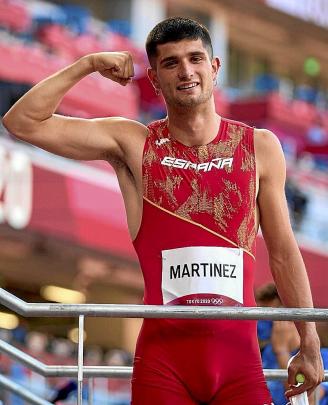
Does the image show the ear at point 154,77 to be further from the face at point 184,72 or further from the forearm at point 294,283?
the forearm at point 294,283

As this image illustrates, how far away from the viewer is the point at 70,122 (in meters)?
4.59

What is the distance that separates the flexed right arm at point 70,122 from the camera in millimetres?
4523

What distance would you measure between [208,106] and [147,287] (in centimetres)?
63

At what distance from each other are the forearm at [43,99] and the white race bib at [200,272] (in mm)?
622

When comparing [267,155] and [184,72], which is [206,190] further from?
[184,72]

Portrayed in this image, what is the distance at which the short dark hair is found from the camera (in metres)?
4.46

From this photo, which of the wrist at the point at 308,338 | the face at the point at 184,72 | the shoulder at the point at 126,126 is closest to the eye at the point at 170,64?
the face at the point at 184,72

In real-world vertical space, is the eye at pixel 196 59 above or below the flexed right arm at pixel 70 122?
above

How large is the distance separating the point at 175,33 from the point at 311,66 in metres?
32.8

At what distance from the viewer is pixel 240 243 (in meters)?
4.41

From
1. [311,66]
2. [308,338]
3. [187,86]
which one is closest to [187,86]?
[187,86]

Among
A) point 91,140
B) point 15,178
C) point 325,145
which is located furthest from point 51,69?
point 91,140

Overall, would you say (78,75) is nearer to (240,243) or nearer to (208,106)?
(208,106)

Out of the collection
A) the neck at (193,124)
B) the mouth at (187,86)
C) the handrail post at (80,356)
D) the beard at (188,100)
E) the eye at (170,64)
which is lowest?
the handrail post at (80,356)
